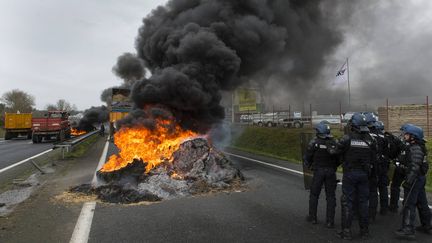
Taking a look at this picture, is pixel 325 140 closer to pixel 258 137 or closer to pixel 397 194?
pixel 397 194

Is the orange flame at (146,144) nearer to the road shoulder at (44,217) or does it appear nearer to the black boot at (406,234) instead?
the road shoulder at (44,217)

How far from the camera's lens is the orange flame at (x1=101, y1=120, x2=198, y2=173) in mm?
9891

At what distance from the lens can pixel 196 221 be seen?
5.91 m

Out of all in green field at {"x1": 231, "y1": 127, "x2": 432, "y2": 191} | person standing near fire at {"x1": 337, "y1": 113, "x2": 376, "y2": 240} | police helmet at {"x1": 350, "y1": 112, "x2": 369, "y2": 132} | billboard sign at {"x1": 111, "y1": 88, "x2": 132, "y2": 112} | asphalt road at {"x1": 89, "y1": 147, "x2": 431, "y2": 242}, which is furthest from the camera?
billboard sign at {"x1": 111, "y1": 88, "x2": 132, "y2": 112}

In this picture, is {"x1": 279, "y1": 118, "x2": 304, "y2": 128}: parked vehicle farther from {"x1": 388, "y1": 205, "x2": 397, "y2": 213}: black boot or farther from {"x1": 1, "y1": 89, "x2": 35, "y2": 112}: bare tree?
{"x1": 1, "y1": 89, "x2": 35, "y2": 112}: bare tree

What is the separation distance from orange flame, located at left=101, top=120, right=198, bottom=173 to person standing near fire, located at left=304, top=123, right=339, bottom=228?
4.58 metres

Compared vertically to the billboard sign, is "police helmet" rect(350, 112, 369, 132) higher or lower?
lower

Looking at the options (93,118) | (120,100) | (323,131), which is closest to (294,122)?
(120,100)

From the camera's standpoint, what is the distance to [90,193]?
27.0ft

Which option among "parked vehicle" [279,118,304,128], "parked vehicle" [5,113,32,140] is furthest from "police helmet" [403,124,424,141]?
"parked vehicle" [5,113,32,140]

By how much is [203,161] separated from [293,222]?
13.8 ft

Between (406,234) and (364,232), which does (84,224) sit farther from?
(406,234)

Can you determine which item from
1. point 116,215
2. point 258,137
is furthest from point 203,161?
point 258,137

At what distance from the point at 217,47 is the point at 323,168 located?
6679 millimetres
